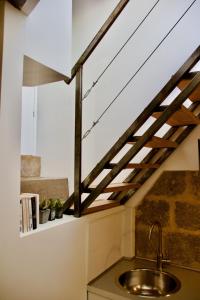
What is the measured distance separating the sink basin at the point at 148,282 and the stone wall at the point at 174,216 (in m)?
0.23

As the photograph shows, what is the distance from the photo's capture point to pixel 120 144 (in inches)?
61.9

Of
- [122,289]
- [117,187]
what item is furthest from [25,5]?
[122,289]

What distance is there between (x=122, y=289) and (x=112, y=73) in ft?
6.74

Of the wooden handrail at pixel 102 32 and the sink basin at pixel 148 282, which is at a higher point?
the wooden handrail at pixel 102 32

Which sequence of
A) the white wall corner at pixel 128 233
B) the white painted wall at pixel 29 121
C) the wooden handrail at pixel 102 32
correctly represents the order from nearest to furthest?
the wooden handrail at pixel 102 32
the white wall corner at pixel 128 233
the white painted wall at pixel 29 121

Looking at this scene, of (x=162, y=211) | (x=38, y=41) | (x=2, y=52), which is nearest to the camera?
(x=2, y=52)

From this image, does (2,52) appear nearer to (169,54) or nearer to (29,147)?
(169,54)

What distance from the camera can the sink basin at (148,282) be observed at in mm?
2002

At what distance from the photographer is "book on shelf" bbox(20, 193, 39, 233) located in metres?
1.27

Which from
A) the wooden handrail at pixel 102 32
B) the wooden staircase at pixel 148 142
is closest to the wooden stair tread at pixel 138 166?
the wooden staircase at pixel 148 142

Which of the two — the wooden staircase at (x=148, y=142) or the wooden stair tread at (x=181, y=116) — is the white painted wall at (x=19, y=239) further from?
the wooden stair tread at (x=181, y=116)

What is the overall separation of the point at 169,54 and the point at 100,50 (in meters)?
0.80

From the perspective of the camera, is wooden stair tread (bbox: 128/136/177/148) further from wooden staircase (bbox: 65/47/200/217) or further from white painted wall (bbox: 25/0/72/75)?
white painted wall (bbox: 25/0/72/75)

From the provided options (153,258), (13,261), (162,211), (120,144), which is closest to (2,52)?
(120,144)
